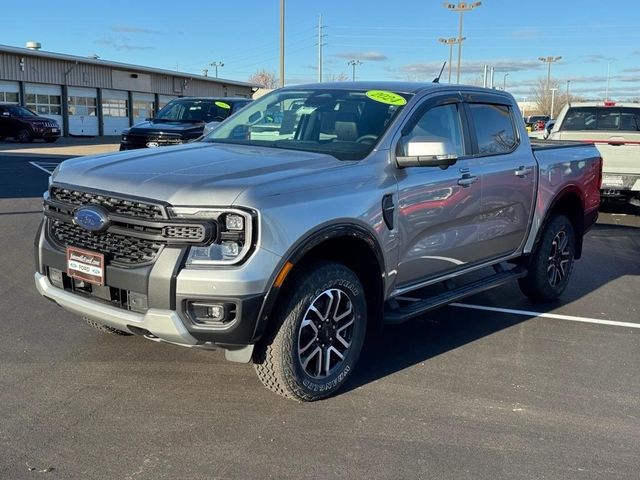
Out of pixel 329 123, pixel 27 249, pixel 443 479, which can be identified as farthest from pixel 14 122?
pixel 443 479

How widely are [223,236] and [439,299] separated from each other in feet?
6.65

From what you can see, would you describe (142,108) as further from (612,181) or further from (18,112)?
(612,181)

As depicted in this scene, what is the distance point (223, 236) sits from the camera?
3.38 m

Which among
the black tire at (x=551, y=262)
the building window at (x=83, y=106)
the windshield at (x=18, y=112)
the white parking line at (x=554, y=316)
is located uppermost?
the building window at (x=83, y=106)

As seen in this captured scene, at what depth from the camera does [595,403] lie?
411 centimetres

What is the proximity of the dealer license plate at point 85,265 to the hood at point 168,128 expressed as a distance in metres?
8.89

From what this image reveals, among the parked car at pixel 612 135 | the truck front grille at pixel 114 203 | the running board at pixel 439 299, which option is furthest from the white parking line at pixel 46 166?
the running board at pixel 439 299

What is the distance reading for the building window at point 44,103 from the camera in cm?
3778

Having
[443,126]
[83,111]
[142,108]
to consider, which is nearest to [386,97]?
[443,126]

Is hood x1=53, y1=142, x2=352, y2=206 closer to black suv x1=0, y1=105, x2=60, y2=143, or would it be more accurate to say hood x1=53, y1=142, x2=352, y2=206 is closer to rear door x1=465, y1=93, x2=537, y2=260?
rear door x1=465, y1=93, x2=537, y2=260

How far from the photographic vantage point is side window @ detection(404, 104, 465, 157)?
15.4 ft

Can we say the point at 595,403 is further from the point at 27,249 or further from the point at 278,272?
the point at 27,249

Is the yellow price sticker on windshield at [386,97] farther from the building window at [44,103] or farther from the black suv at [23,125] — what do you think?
the building window at [44,103]

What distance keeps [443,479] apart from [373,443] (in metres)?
0.46
